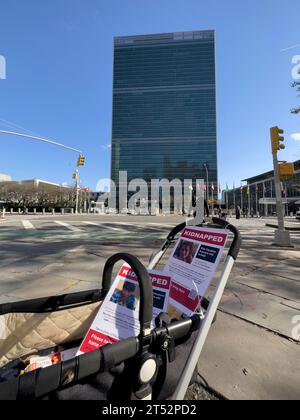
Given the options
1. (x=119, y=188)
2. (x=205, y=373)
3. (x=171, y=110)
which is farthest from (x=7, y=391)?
(x=171, y=110)

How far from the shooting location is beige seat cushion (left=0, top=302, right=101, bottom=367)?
1892mm

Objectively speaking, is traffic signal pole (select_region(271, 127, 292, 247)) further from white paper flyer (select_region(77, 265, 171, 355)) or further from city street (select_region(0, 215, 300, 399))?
white paper flyer (select_region(77, 265, 171, 355))

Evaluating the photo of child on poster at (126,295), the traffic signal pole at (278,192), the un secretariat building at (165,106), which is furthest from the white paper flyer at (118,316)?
the un secretariat building at (165,106)

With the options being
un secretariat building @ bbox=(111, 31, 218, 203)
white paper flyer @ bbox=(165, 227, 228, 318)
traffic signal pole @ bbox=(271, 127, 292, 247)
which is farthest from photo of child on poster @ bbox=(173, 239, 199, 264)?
un secretariat building @ bbox=(111, 31, 218, 203)

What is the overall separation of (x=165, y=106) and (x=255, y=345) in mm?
113864

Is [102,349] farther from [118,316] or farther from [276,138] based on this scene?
[276,138]

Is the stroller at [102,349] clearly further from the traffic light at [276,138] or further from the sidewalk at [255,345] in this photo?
the traffic light at [276,138]

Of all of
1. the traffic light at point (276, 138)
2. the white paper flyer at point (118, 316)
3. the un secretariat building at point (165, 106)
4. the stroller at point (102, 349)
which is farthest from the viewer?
the un secretariat building at point (165, 106)

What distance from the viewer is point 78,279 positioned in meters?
4.54

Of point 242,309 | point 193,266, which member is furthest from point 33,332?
point 242,309

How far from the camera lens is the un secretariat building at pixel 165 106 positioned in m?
98.6

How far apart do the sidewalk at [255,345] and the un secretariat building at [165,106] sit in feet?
314
